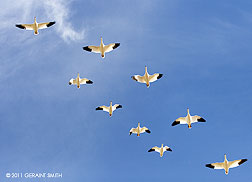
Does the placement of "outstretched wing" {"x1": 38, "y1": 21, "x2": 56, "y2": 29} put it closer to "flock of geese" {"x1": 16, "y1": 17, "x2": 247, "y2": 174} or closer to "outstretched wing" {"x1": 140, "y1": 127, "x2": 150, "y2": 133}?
"flock of geese" {"x1": 16, "y1": 17, "x2": 247, "y2": 174}

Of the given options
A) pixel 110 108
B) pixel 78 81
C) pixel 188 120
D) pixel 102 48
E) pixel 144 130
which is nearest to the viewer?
pixel 102 48

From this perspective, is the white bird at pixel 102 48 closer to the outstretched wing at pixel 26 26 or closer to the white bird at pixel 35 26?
the white bird at pixel 35 26

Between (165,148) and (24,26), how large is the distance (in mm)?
21679

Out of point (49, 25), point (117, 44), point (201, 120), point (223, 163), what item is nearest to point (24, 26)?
point (49, 25)

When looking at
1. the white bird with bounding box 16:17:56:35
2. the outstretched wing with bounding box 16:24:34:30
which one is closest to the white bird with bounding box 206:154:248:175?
the white bird with bounding box 16:17:56:35

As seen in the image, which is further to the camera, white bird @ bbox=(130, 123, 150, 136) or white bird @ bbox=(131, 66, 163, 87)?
white bird @ bbox=(130, 123, 150, 136)

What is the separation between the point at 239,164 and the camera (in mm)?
42000

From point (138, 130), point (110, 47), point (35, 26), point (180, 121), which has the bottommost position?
point (180, 121)

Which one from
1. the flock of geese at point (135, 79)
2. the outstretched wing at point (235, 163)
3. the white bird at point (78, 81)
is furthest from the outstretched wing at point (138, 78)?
the outstretched wing at point (235, 163)

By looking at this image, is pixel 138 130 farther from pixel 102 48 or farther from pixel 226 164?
pixel 102 48

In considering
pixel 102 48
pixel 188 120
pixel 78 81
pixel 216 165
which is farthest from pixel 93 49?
pixel 216 165

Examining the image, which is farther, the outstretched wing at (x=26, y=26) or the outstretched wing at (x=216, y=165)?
the outstretched wing at (x=216, y=165)

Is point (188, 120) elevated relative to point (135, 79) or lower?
lower

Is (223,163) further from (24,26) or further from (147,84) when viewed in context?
(24,26)
